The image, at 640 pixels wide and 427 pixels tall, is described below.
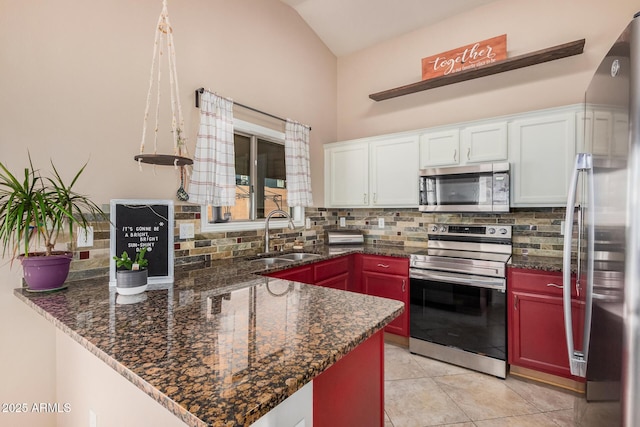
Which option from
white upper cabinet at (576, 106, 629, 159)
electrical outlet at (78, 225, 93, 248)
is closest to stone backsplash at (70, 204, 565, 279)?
electrical outlet at (78, 225, 93, 248)

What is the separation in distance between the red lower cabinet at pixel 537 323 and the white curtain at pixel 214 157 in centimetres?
239

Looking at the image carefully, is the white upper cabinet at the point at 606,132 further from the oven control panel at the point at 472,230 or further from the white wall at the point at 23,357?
the white wall at the point at 23,357

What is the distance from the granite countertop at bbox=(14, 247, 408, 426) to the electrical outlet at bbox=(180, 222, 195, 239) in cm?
69

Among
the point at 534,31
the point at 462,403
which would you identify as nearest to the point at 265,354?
the point at 462,403

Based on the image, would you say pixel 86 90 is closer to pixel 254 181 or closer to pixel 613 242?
pixel 254 181

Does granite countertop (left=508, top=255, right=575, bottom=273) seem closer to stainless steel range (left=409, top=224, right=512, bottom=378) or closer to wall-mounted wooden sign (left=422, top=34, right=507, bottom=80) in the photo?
stainless steel range (left=409, top=224, right=512, bottom=378)

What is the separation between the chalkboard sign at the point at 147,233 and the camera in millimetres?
1672

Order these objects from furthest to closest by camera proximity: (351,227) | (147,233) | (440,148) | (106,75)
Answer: (351,227), (440,148), (106,75), (147,233)

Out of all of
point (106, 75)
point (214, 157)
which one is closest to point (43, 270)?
point (106, 75)

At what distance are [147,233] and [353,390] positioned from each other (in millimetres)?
1377

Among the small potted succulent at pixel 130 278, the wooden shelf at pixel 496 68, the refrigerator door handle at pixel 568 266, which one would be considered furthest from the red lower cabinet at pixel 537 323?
the small potted succulent at pixel 130 278

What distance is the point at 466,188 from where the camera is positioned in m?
2.77

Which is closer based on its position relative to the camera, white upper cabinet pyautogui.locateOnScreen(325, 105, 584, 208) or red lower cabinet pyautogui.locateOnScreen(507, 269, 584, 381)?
red lower cabinet pyautogui.locateOnScreen(507, 269, 584, 381)

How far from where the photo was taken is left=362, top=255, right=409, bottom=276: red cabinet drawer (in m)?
2.91
